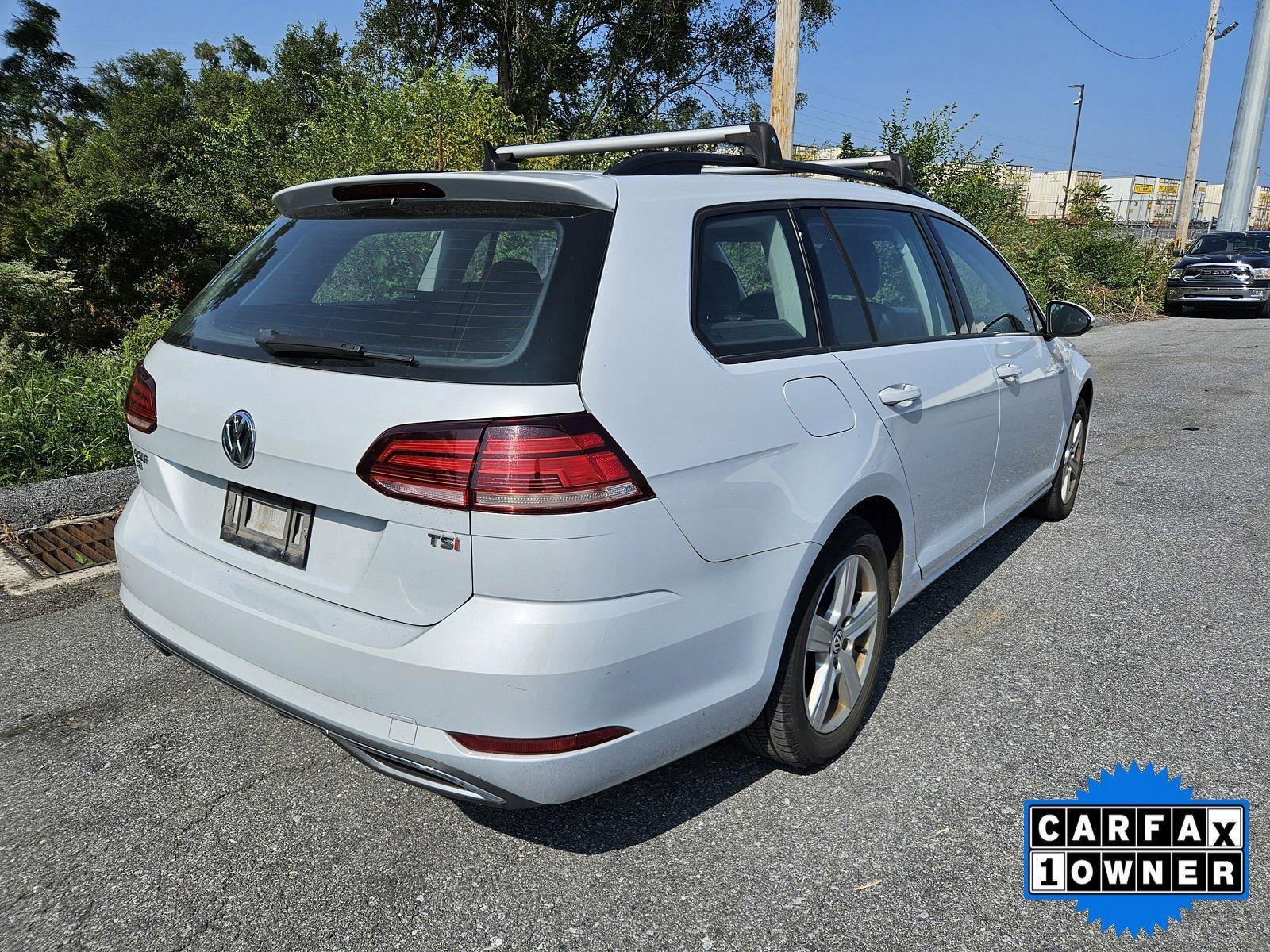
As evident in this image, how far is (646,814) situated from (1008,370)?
96.5 inches

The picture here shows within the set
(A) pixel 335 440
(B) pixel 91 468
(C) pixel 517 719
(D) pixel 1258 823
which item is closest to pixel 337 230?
(A) pixel 335 440

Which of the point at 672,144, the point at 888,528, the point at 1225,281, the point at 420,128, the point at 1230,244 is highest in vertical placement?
the point at 1230,244

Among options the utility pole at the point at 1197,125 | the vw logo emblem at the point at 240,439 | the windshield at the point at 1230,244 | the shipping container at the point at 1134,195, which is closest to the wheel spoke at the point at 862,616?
the vw logo emblem at the point at 240,439

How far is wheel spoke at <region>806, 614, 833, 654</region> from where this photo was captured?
2.72 meters

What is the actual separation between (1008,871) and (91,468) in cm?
528

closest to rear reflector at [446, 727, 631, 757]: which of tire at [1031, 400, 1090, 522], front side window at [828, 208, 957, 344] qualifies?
front side window at [828, 208, 957, 344]

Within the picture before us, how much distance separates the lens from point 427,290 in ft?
7.88

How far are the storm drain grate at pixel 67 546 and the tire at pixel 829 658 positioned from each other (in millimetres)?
3405

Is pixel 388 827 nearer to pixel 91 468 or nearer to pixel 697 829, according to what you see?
pixel 697 829

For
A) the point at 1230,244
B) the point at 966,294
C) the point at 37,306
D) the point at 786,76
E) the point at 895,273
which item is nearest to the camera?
the point at 895,273

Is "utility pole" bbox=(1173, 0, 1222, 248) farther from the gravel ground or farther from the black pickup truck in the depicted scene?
the gravel ground

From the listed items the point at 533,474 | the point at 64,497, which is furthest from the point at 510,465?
the point at 64,497

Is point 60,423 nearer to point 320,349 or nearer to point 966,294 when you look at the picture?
point 320,349

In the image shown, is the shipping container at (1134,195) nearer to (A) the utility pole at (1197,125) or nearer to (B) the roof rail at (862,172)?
(A) the utility pole at (1197,125)
